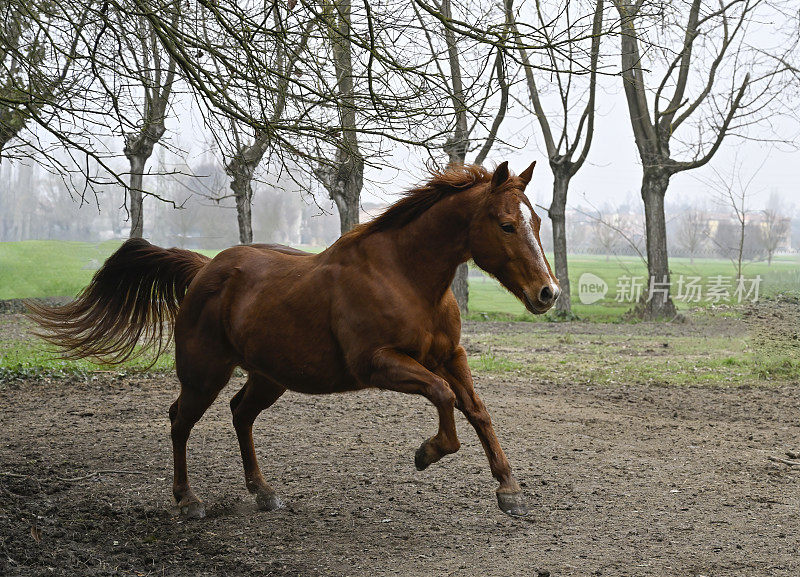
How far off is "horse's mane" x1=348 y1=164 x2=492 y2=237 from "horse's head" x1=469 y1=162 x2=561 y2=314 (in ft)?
0.70

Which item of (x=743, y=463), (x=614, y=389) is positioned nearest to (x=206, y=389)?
(x=743, y=463)

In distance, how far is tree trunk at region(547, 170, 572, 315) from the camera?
18750 mm

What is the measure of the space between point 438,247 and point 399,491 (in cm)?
195

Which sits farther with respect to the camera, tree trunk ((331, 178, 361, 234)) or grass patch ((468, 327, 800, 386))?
tree trunk ((331, 178, 361, 234))

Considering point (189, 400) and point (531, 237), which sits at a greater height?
point (531, 237)

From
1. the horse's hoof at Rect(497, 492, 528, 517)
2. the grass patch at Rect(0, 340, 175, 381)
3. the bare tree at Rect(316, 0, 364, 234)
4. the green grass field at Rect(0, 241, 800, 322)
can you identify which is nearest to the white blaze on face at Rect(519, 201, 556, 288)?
the horse's hoof at Rect(497, 492, 528, 517)

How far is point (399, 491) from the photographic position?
5113 mm

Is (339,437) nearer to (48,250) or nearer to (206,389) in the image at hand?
(206,389)

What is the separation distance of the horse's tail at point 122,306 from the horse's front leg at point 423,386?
2312 millimetres

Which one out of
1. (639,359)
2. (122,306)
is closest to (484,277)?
(639,359)

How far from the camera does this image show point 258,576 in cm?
369

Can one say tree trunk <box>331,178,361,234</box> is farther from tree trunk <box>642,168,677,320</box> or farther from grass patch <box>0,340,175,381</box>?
tree trunk <box>642,168,677,320</box>

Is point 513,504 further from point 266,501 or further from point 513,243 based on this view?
point 266,501

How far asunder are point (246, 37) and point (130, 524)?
2964mm
